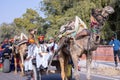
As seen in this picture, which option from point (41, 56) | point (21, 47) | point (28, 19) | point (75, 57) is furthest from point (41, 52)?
point (28, 19)

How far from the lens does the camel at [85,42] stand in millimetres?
10109

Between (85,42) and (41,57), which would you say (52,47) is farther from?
(85,42)

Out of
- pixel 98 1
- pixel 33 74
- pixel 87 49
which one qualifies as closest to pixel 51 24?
pixel 98 1

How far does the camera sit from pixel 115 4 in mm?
33219

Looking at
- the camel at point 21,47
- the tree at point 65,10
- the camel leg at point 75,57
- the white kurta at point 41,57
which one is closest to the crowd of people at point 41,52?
the white kurta at point 41,57

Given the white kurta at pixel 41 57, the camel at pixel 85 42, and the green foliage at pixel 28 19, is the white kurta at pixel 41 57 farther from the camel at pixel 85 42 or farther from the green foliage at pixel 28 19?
the green foliage at pixel 28 19

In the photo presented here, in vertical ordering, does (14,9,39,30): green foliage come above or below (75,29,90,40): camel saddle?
above

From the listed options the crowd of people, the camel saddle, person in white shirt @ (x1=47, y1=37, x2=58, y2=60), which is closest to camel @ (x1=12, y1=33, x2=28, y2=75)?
the crowd of people

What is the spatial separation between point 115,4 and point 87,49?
76.0 ft

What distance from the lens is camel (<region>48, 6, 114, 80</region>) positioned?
10.1 metres

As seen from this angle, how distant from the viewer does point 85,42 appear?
11.0 meters

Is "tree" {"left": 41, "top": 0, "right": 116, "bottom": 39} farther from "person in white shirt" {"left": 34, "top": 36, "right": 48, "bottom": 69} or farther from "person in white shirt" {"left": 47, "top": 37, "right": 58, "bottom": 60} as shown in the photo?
"person in white shirt" {"left": 34, "top": 36, "right": 48, "bottom": 69}

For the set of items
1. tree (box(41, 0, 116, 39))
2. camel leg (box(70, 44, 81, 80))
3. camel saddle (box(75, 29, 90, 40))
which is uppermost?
tree (box(41, 0, 116, 39))

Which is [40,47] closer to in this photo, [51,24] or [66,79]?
[66,79]
